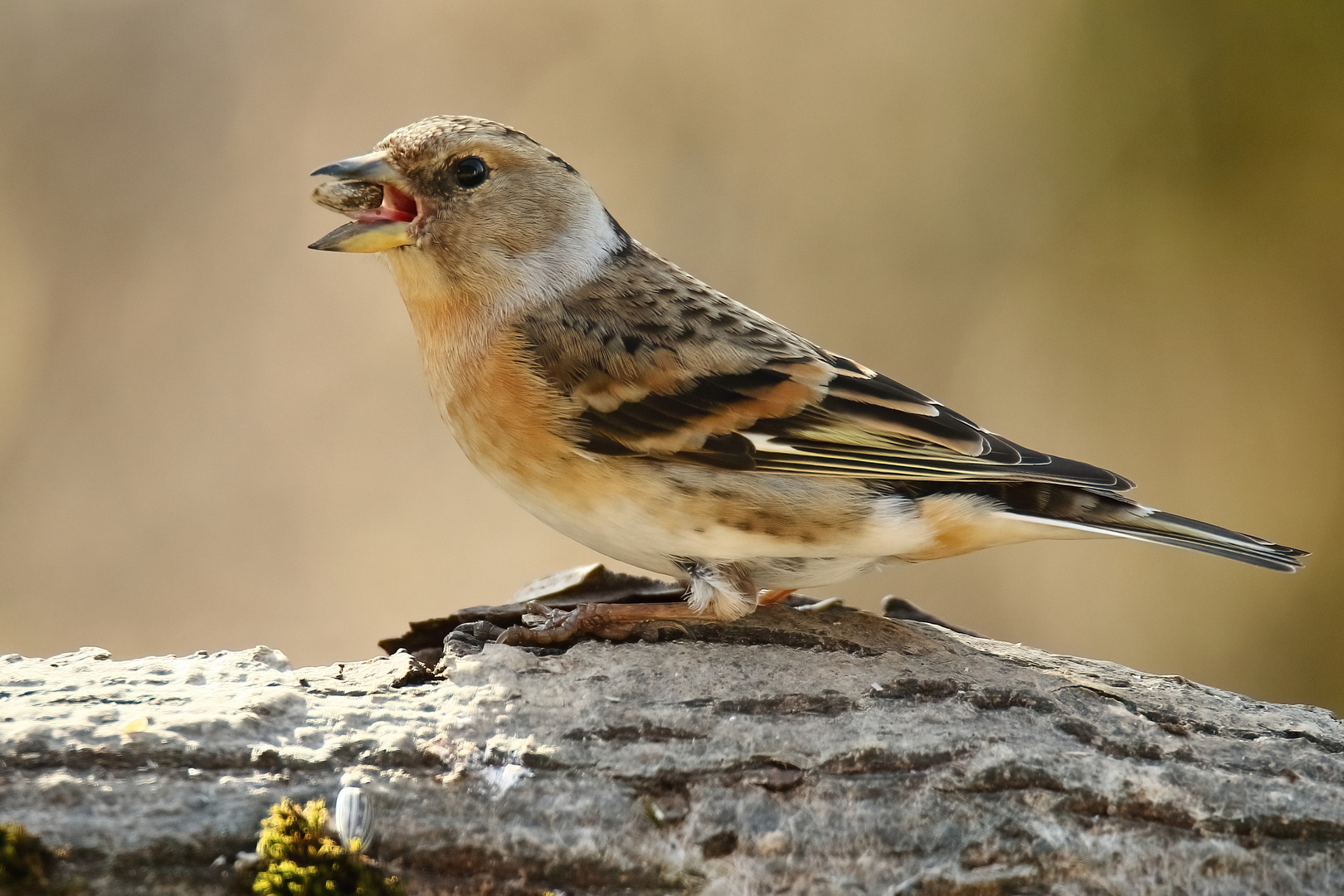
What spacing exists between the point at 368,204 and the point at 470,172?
32cm

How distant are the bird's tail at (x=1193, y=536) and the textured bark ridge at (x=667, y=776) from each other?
397 mm

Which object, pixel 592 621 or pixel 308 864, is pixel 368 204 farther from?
pixel 308 864

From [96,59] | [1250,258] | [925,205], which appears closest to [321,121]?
[96,59]

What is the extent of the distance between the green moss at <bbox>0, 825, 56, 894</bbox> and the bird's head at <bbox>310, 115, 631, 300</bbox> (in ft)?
5.26

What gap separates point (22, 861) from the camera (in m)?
1.88

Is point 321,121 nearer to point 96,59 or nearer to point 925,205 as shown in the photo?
point 96,59

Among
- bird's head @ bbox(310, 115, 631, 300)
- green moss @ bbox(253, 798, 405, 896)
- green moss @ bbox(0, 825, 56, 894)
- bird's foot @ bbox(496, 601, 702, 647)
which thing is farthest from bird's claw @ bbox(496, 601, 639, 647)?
green moss @ bbox(0, 825, 56, 894)

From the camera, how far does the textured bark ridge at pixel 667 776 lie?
2.03 meters

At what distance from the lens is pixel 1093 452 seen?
545cm

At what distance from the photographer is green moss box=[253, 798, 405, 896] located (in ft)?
6.36

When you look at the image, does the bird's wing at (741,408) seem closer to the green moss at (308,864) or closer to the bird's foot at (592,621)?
the bird's foot at (592,621)

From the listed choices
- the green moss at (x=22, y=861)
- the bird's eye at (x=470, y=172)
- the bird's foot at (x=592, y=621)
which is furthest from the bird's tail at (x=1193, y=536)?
the green moss at (x=22, y=861)

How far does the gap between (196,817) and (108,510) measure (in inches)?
146

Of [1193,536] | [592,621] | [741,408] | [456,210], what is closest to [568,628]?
[592,621]
